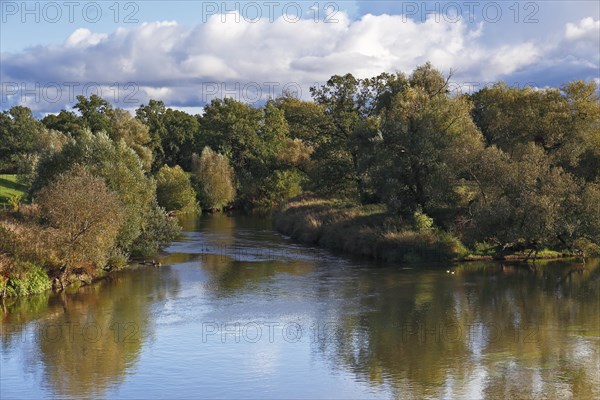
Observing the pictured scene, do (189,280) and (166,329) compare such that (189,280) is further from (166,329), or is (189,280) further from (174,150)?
(174,150)

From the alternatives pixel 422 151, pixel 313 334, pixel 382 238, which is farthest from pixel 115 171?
pixel 422 151

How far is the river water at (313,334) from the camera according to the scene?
85.3 ft

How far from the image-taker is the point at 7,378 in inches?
1056

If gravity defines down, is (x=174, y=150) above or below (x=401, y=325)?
above

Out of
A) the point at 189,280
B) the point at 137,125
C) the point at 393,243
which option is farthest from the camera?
the point at 137,125

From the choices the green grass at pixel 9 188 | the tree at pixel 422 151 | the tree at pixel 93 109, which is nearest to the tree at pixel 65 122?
the tree at pixel 93 109

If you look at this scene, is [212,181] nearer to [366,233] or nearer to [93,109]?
[93,109]

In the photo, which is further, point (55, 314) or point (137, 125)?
point (137, 125)

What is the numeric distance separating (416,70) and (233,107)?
5185cm

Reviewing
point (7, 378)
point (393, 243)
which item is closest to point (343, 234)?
point (393, 243)

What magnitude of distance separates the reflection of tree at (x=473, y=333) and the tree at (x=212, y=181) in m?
54.4

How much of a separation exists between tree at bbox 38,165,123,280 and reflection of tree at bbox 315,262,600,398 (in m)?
14.9

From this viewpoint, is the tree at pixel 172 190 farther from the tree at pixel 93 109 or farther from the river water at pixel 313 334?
the river water at pixel 313 334

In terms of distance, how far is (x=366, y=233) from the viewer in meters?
56.2
